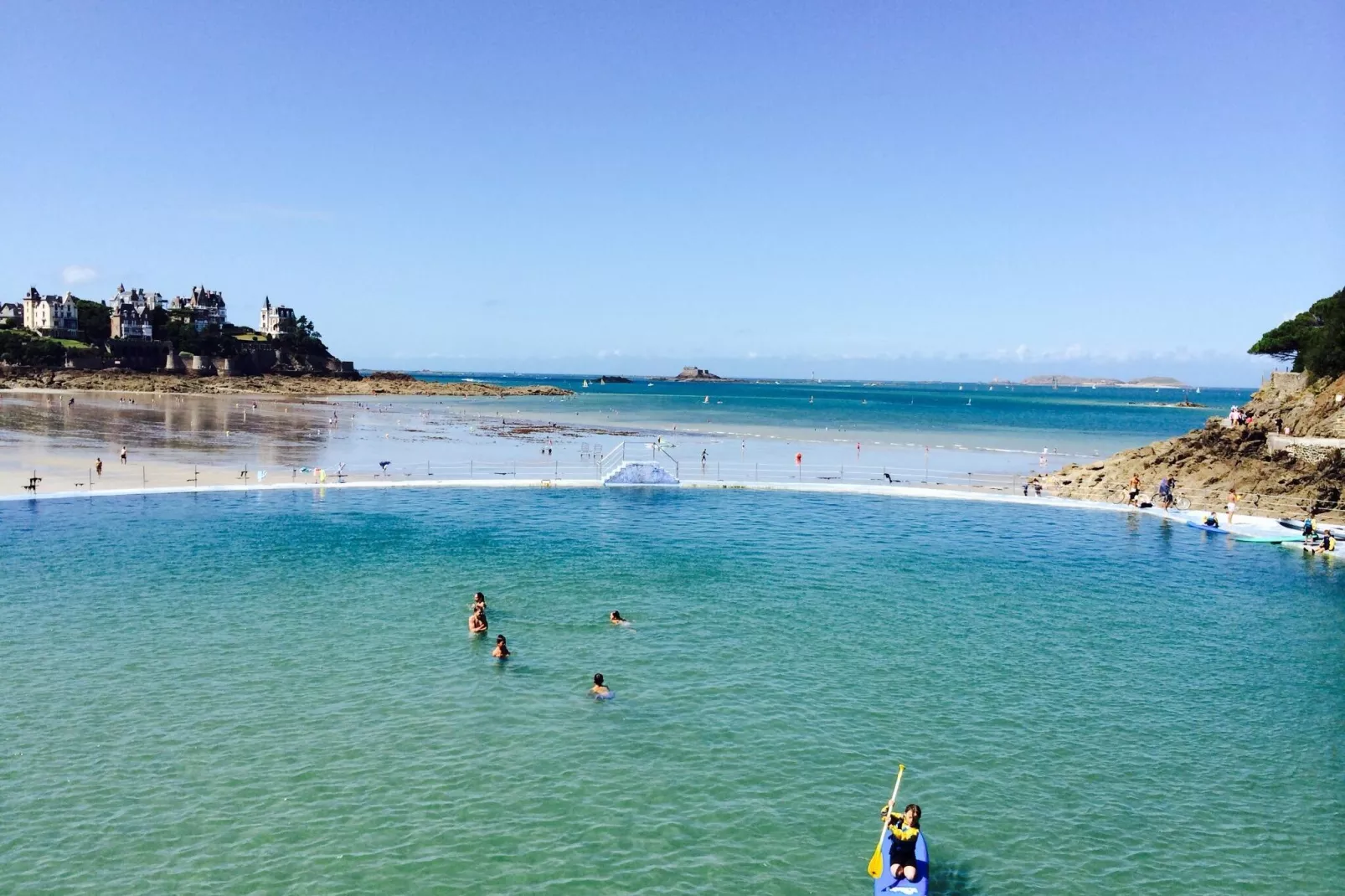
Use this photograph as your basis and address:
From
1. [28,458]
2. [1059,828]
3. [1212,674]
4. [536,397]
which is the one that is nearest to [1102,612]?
[1212,674]

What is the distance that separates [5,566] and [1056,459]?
251ft

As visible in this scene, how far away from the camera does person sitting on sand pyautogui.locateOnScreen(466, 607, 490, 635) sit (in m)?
24.2

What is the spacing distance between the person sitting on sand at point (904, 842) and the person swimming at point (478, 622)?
530 inches

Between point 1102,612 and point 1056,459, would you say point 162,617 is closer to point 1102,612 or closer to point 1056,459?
point 1102,612

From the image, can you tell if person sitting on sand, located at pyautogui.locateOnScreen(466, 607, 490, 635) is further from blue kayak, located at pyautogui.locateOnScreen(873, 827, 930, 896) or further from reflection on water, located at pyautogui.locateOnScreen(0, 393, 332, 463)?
reflection on water, located at pyautogui.locateOnScreen(0, 393, 332, 463)

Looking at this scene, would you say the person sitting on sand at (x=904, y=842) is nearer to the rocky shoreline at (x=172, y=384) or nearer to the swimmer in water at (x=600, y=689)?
the swimmer in water at (x=600, y=689)

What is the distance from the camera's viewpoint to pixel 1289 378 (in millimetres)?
67562

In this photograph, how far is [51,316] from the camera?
19250 cm

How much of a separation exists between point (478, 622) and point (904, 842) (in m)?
14.2

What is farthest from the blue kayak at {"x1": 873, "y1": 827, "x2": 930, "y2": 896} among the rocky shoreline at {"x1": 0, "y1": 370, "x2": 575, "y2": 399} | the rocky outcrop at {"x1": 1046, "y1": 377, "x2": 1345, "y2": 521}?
the rocky shoreline at {"x1": 0, "y1": 370, "x2": 575, "y2": 399}

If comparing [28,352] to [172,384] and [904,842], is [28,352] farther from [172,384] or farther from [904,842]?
[904,842]

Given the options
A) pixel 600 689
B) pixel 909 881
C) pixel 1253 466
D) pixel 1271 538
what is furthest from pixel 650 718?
pixel 1253 466

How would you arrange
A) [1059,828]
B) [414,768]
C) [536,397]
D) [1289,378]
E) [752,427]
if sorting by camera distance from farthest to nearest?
[536,397] < [752,427] < [1289,378] < [414,768] < [1059,828]

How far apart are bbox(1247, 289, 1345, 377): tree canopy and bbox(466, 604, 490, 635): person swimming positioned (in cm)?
6001
